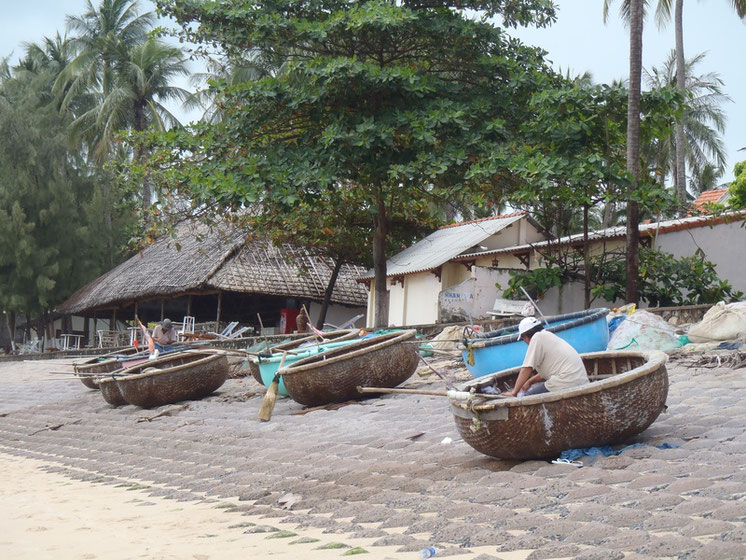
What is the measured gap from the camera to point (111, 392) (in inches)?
621

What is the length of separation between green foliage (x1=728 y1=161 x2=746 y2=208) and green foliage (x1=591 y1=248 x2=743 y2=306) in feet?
6.75

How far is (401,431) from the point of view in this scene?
9305 mm

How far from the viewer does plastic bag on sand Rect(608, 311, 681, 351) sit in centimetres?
1156

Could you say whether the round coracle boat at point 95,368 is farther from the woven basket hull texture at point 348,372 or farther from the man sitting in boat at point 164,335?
the woven basket hull texture at point 348,372

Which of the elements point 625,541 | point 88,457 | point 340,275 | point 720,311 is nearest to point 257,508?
point 625,541

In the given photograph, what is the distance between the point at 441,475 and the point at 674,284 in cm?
1140

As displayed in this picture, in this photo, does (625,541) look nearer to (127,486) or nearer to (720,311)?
(127,486)

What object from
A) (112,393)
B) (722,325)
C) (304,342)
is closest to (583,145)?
(722,325)

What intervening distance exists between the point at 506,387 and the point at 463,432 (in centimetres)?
141

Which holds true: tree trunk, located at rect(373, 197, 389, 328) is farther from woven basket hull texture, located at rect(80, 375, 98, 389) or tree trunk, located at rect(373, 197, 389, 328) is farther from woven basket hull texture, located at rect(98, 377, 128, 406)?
woven basket hull texture, located at rect(80, 375, 98, 389)

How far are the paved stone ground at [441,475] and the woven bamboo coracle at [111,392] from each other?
7.19 ft

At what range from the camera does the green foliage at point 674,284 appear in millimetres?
16562

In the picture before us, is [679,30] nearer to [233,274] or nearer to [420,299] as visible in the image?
[420,299]

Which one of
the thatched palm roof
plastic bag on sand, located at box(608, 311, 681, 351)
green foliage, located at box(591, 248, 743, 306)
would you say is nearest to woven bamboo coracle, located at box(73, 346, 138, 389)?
the thatched palm roof
